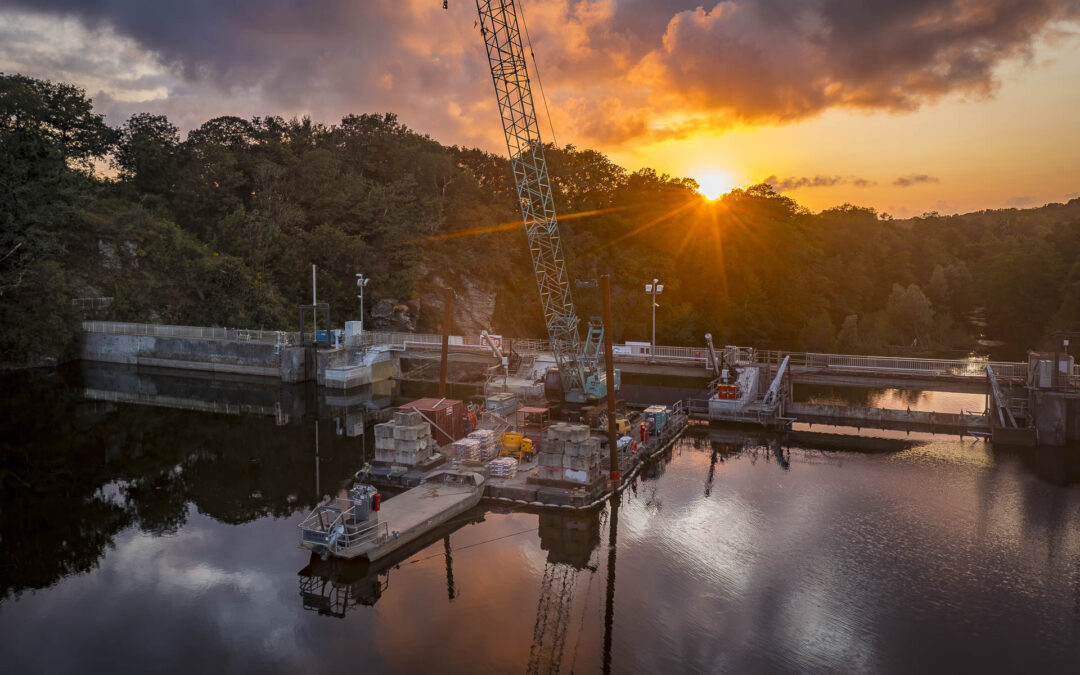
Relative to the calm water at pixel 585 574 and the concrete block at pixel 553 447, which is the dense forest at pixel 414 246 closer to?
the calm water at pixel 585 574

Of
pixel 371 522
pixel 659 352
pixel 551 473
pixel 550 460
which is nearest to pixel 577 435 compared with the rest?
pixel 550 460

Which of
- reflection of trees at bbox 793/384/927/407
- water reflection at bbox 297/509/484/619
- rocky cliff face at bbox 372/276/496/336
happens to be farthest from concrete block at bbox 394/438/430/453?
rocky cliff face at bbox 372/276/496/336

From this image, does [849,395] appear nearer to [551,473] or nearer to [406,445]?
[551,473]

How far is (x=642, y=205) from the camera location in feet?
370

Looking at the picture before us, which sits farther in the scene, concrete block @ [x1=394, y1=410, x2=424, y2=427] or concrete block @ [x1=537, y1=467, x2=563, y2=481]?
concrete block @ [x1=394, y1=410, x2=424, y2=427]

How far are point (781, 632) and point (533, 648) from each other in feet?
25.6

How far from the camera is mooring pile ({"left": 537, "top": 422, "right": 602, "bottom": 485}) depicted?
3200cm

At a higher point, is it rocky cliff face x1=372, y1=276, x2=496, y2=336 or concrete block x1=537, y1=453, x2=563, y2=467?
rocky cliff face x1=372, y1=276, x2=496, y2=336

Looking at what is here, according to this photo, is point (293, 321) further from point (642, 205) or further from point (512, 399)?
point (642, 205)

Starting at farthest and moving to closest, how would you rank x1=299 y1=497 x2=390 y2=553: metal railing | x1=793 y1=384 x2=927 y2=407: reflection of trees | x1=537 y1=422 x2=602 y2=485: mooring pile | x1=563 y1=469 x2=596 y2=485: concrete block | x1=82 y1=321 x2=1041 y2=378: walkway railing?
x1=793 y1=384 x2=927 y2=407: reflection of trees → x1=82 y1=321 x2=1041 y2=378: walkway railing → x1=537 y1=422 x2=602 y2=485: mooring pile → x1=563 y1=469 x2=596 y2=485: concrete block → x1=299 y1=497 x2=390 y2=553: metal railing

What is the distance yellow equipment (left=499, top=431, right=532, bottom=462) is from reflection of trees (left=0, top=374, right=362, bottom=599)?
8.82 meters

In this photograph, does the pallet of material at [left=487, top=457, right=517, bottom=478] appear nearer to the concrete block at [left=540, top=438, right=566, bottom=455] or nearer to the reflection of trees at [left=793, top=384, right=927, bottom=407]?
the concrete block at [left=540, top=438, right=566, bottom=455]

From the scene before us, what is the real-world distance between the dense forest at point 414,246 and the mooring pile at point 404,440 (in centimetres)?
4595

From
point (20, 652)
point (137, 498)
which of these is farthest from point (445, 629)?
point (137, 498)
